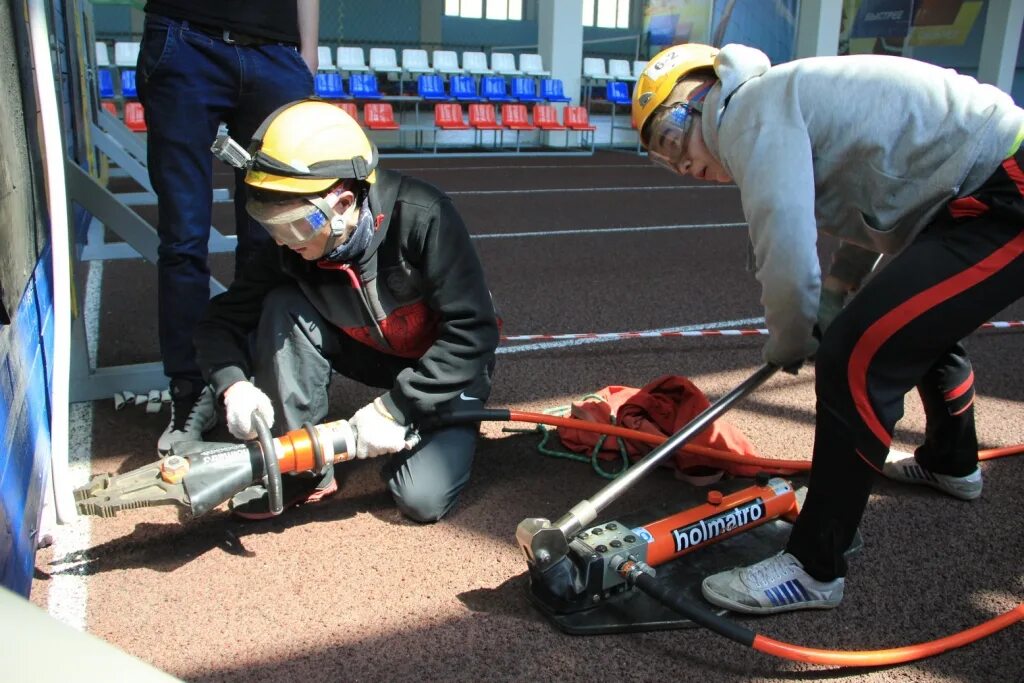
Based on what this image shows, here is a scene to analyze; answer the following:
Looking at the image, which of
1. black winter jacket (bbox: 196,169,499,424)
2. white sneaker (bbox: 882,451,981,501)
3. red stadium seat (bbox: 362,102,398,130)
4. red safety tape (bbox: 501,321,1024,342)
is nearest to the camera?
black winter jacket (bbox: 196,169,499,424)

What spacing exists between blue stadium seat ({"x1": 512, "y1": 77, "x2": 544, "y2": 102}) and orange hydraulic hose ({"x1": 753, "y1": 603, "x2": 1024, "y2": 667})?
13100mm

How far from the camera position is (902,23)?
17531 millimetres

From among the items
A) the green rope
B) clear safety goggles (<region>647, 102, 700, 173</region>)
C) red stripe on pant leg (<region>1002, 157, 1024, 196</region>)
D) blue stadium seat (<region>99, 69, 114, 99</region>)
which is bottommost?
the green rope

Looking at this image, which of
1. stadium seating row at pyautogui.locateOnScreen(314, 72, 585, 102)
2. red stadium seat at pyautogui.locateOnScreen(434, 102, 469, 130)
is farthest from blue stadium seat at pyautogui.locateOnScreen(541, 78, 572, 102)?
red stadium seat at pyautogui.locateOnScreen(434, 102, 469, 130)

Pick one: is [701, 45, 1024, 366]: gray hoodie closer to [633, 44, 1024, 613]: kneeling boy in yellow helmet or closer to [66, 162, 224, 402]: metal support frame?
[633, 44, 1024, 613]: kneeling boy in yellow helmet

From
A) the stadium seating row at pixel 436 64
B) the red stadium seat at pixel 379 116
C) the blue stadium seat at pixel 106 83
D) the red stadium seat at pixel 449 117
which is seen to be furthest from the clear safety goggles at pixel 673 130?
the stadium seating row at pixel 436 64

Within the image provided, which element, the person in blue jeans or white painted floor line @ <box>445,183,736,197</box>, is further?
white painted floor line @ <box>445,183,736,197</box>

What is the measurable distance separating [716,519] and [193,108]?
7.04 feet

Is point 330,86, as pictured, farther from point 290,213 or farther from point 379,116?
point 290,213

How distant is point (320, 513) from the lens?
9.12ft

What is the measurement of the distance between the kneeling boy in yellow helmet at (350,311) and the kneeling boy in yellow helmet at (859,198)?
79 cm

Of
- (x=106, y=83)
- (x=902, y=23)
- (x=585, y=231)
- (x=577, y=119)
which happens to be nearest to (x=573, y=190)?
(x=585, y=231)

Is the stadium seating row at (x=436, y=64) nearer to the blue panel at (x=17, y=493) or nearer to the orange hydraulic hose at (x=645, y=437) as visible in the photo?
the orange hydraulic hose at (x=645, y=437)

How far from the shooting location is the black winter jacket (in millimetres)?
2627
